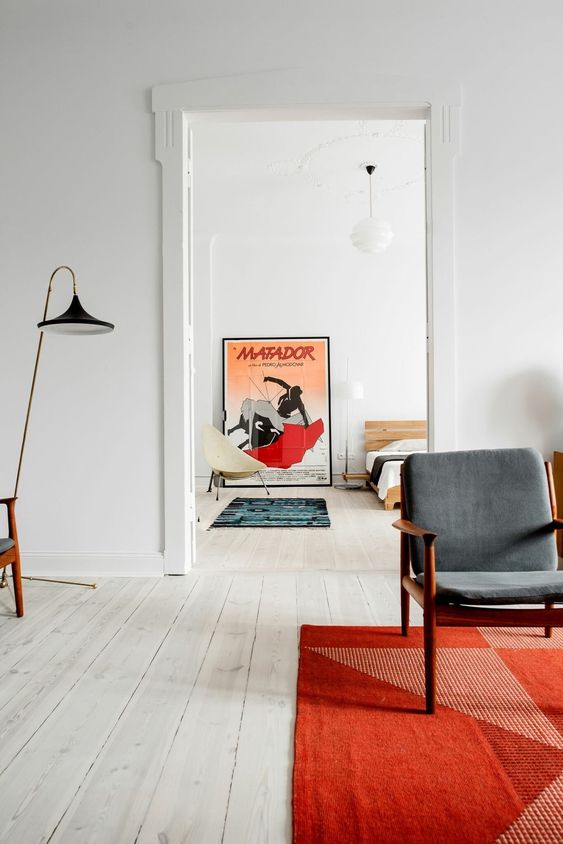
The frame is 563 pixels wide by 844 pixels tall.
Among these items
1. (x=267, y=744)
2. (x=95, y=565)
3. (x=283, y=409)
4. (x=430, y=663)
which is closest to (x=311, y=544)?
(x=95, y=565)

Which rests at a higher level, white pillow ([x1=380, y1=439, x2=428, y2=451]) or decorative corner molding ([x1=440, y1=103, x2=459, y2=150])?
decorative corner molding ([x1=440, y1=103, x2=459, y2=150])

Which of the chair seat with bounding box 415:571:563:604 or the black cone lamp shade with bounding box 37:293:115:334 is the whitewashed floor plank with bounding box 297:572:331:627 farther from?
the black cone lamp shade with bounding box 37:293:115:334

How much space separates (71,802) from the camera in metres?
1.58

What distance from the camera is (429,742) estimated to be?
1830 millimetres

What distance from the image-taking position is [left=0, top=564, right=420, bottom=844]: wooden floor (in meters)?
1.53

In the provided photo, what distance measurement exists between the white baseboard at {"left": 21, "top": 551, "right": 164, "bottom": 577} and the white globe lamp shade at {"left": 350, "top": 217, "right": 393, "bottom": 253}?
364 centimetres

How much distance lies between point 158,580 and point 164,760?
1.91 metres

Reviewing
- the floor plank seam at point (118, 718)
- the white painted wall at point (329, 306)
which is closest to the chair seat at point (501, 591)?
the floor plank seam at point (118, 718)

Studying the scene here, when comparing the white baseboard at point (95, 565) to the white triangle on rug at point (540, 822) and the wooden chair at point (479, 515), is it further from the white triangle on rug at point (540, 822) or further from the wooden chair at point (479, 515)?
the white triangle on rug at point (540, 822)

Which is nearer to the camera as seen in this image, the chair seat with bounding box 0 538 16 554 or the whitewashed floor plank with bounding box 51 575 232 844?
the whitewashed floor plank with bounding box 51 575 232 844

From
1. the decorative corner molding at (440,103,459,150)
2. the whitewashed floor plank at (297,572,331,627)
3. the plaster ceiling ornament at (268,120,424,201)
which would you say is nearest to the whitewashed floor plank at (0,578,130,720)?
the whitewashed floor plank at (297,572,331,627)

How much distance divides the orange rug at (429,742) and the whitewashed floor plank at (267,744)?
0.15ft

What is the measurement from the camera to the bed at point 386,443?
7.04 metres

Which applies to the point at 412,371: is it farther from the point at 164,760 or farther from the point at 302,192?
the point at 164,760
